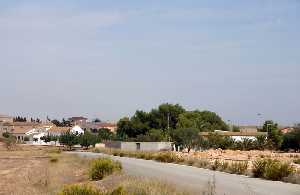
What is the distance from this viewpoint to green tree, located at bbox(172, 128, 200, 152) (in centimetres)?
10169

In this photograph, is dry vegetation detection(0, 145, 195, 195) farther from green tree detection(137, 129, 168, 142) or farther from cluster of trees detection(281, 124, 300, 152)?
green tree detection(137, 129, 168, 142)

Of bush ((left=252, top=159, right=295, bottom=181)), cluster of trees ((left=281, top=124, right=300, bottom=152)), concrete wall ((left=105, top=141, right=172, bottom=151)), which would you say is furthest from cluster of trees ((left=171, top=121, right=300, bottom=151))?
bush ((left=252, top=159, right=295, bottom=181))

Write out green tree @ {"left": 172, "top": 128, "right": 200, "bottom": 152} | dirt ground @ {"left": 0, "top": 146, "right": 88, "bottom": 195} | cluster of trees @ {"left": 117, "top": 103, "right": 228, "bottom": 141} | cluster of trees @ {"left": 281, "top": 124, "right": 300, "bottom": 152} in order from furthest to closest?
cluster of trees @ {"left": 117, "top": 103, "right": 228, "bottom": 141} < green tree @ {"left": 172, "top": 128, "right": 200, "bottom": 152} < cluster of trees @ {"left": 281, "top": 124, "right": 300, "bottom": 152} < dirt ground @ {"left": 0, "top": 146, "right": 88, "bottom": 195}

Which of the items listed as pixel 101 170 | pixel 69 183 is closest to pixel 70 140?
pixel 101 170

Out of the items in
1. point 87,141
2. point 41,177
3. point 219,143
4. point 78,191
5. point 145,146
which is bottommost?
point 41,177

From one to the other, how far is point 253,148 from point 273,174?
234 feet

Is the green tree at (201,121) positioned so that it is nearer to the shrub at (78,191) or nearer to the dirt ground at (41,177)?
the dirt ground at (41,177)

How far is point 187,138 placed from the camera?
102125 millimetres

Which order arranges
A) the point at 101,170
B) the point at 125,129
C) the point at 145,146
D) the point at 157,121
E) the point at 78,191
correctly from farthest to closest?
the point at 125,129, the point at 157,121, the point at 145,146, the point at 101,170, the point at 78,191

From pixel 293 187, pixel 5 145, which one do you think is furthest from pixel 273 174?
pixel 5 145

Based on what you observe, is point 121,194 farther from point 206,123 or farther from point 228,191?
point 206,123

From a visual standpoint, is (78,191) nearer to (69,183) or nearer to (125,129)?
(69,183)

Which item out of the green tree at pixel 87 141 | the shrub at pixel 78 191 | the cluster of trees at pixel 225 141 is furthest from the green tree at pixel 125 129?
the shrub at pixel 78 191

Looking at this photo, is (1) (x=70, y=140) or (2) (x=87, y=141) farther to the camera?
(1) (x=70, y=140)
